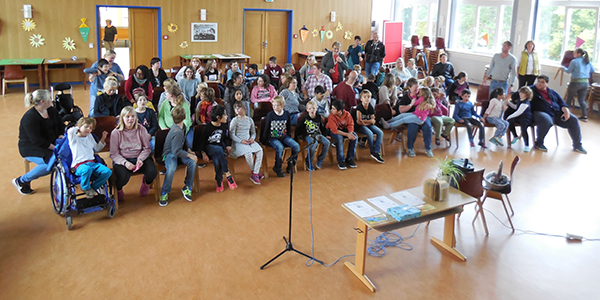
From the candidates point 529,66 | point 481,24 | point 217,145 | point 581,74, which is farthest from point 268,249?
point 481,24

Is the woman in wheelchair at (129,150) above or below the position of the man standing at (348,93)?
below

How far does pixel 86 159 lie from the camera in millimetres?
5152

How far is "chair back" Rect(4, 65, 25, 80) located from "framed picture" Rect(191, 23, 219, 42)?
4.78 metres

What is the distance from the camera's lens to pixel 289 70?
960 cm

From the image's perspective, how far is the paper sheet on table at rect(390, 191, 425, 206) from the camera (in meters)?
4.46

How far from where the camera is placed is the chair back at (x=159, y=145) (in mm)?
5832

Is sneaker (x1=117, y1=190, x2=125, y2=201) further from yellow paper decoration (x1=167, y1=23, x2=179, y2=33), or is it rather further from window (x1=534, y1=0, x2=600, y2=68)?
window (x1=534, y1=0, x2=600, y2=68)

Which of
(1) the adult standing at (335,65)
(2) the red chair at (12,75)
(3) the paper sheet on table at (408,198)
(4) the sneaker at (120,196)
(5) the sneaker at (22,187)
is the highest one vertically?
(1) the adult standing at (335,65)

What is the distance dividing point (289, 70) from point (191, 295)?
632cm

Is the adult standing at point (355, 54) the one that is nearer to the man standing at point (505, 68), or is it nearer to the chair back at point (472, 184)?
the man standing at point (505, 68)

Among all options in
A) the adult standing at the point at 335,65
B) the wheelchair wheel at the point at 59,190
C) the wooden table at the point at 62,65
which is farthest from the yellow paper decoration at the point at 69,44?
the wheelchair wheel at the point at 59,190

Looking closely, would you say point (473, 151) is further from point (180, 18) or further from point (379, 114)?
point (180, 18)

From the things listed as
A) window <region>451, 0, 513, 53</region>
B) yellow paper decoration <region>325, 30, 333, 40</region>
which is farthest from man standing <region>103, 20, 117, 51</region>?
window <region>451, 0, 513, 53</region>

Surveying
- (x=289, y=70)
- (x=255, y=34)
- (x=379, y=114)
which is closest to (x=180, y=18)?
(x=255, y=34)
